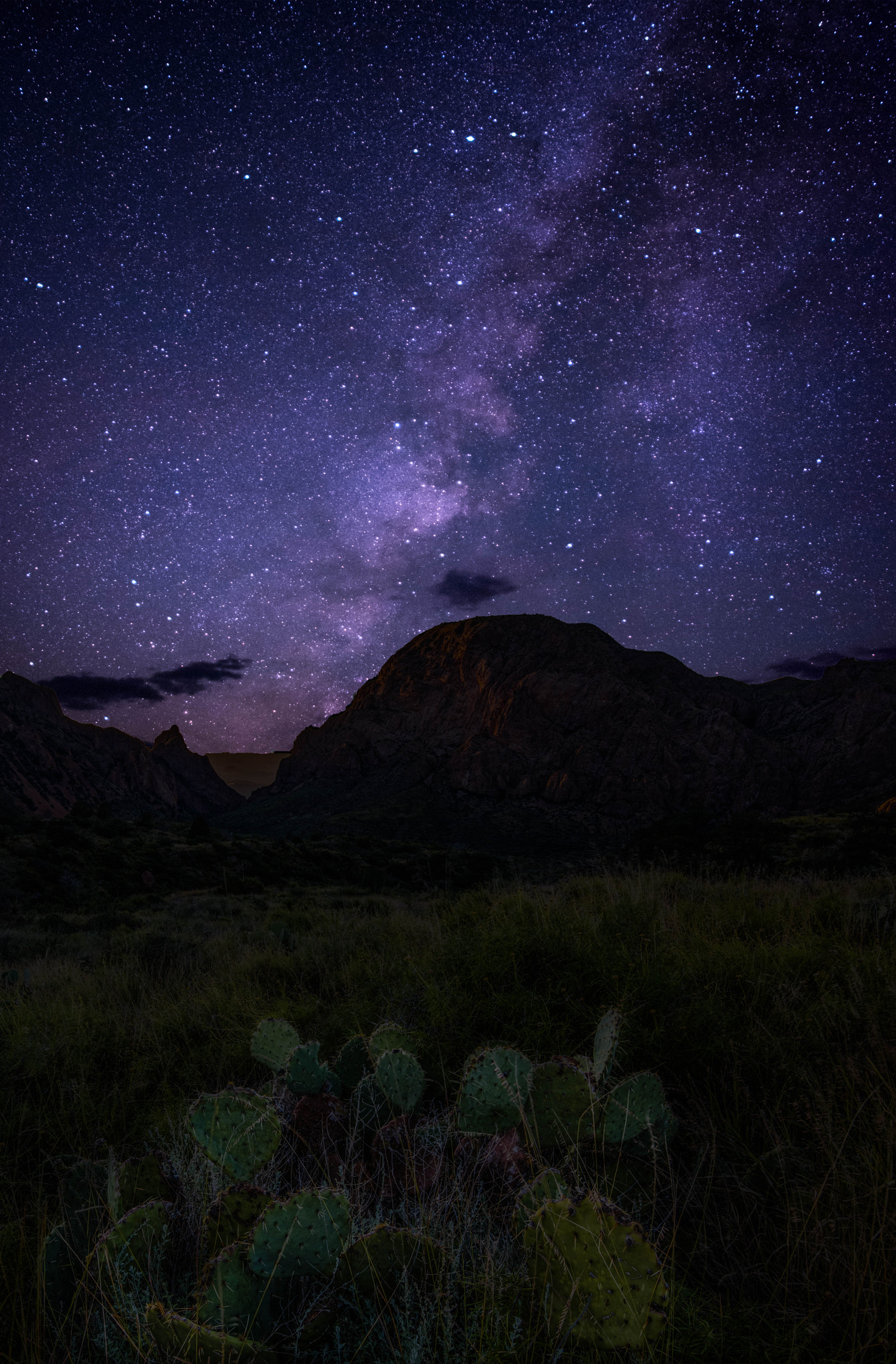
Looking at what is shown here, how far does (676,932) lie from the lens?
4.62 meters

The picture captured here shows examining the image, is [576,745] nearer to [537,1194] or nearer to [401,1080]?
[401,1080]

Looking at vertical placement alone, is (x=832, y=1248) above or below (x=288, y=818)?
above

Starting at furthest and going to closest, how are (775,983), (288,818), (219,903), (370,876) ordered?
(288,818), (370,876), (219,903), (775,983)

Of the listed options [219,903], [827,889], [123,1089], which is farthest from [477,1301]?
[219,903]

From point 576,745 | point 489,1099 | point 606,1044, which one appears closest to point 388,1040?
point 489,1099

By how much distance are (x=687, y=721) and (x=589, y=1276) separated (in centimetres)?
10915

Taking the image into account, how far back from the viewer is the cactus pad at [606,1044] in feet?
8.32

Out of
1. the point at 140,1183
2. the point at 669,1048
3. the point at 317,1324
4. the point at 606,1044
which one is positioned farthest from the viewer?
the point at 669,1048

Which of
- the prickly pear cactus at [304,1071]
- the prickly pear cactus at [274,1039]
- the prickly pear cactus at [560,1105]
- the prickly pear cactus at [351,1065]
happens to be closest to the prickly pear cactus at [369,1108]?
the prickly pear cactus at [304,1071]

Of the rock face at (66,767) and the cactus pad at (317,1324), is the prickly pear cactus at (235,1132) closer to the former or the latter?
the cactus pad at (317,1324)

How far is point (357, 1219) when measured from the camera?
2021mm

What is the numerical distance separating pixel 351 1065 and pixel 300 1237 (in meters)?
1.78

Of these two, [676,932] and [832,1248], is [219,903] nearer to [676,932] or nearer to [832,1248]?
[676,932]

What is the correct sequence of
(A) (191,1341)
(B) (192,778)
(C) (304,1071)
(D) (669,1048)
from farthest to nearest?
(B) (192,778) → (D) (669,1048) → (C) (304,1071) → (A) (191,1341)
